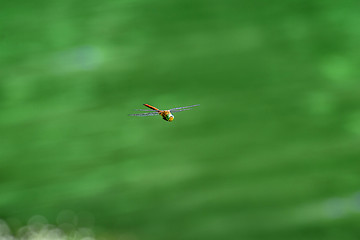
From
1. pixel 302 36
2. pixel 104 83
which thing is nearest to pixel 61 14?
pixel 104 83

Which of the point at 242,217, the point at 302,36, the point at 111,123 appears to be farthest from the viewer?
the point at 302,36

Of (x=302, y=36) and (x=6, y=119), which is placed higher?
(x=302, y=36)

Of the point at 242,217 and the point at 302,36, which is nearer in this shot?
the point at 242,217

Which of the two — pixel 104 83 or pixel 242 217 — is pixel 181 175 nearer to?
pixel 242 217

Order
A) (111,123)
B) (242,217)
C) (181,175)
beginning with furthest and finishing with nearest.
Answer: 1. (111,123)
2. (181,175)
3. (242,217)

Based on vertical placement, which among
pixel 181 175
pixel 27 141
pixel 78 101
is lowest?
pixel 181 175

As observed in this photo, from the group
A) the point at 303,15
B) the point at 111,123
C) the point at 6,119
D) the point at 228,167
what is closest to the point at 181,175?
the point at 228,167
